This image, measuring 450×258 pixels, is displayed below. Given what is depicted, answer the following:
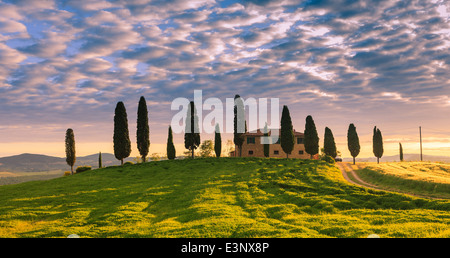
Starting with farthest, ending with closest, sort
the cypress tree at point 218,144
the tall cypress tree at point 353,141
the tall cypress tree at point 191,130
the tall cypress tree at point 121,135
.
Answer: the cypress tree at point 218,144, the tall cypress tree at point 353,141, the tall cypress tree at point 191,130, the tall cypress tree at point 121,135

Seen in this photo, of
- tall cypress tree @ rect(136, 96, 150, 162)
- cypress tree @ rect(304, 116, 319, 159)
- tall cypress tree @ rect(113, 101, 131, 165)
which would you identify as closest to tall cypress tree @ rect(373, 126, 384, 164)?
cypress tree @ rect(304, 116, 319, 159)

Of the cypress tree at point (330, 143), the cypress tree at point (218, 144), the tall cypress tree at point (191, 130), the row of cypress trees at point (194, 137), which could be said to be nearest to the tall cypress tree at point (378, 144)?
the row of cypress trees at point (194, 137)

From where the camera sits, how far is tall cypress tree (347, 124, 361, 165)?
67.8m

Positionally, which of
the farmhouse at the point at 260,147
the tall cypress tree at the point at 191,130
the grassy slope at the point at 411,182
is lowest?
the grassy slope at the point at 411,182

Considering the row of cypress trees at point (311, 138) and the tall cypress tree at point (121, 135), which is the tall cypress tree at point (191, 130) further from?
the row of cypress trees at point (311, 138)

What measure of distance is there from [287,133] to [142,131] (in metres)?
28.9

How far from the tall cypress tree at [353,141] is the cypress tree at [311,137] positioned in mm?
10092

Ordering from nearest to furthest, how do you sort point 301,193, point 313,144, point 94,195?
point 301,193 → point 94,195 → point 313,144

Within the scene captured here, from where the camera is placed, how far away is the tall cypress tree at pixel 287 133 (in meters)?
62.3

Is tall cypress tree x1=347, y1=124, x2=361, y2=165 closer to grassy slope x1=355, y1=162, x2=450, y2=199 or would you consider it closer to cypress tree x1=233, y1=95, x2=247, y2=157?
grassy slope x1=355, y1=162, x2=450, y2=199
